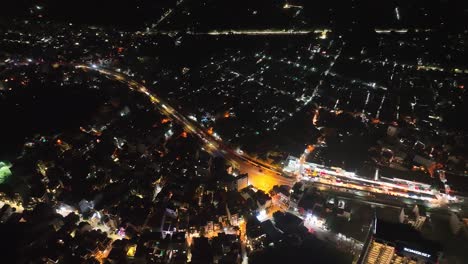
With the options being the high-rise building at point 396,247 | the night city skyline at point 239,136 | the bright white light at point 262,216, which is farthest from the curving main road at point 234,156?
the high-rise building at point 396,247

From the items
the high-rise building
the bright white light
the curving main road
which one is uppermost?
the high-rise building

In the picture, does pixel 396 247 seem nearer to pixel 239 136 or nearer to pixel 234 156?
pixel 234 156

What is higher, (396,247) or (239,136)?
(396,247)

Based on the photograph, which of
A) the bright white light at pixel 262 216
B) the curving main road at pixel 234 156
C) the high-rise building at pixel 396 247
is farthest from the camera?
the curving main road at pixel 234 156

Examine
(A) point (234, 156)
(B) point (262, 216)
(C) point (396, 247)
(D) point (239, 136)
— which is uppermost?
(C) point (396, 247)

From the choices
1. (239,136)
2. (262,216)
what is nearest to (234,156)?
(239,136)

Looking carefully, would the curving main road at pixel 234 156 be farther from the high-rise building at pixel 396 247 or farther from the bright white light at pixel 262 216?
the high-rise building at pixel 396 247

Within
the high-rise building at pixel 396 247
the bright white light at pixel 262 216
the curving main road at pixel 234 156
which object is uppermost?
the high-rise building at pixel 396 247

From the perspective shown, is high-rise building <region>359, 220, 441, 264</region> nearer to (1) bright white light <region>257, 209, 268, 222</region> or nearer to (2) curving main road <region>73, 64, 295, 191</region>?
(1) bright white light <region>257, 209, 268, 222</region>

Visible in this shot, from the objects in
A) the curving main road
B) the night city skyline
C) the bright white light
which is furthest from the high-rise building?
the curving main road
